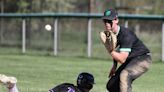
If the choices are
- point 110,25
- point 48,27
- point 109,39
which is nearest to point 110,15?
point 110,25

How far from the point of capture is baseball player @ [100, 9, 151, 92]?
7.82 m

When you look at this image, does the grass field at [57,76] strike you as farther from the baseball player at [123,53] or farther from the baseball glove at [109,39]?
the baseball glove at [109,39]

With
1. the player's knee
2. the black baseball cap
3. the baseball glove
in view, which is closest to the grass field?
the player's knee

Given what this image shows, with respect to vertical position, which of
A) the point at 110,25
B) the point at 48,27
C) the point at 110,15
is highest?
the point at 110,15

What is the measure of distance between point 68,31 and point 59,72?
13578mm

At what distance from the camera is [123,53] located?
7.81 metres

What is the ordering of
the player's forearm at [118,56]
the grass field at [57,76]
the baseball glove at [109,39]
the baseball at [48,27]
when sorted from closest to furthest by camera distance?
1. the player's forearm at [118,56]
2. the baseball glove at [109,39]
3. the grass field at [57,76]
4. the baseball at [48,27]

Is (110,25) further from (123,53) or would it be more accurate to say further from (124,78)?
(124,78)

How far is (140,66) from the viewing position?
27.2 ft

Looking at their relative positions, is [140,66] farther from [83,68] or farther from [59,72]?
[83,68]

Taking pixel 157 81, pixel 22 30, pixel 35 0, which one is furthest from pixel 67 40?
pixel 157 81

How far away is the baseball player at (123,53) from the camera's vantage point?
7.82 metres

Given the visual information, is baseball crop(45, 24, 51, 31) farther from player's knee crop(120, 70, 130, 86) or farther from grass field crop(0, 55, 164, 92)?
player's knee crop(120, 70, 130, 86)

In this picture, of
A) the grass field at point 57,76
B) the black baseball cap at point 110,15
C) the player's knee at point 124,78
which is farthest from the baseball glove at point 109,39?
the grass field at point 57,76
